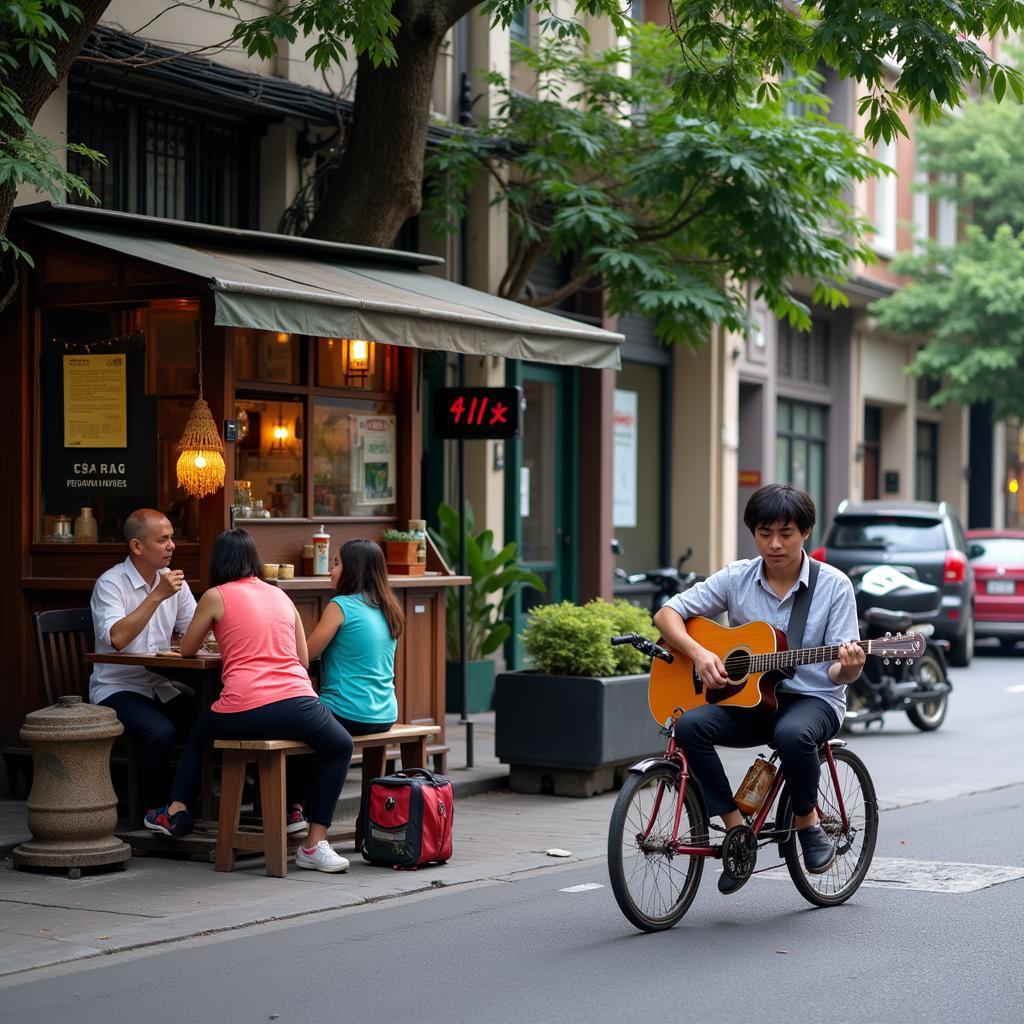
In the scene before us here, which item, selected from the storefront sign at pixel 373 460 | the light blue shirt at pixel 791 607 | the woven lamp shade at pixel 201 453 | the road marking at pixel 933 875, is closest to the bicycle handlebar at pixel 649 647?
the light blue shirt at pixel 791 607

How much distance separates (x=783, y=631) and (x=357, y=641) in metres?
2.54

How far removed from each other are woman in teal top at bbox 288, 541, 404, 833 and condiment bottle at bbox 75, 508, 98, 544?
6.14 feet

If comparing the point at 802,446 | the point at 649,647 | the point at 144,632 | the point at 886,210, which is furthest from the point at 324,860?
the point at 886,210

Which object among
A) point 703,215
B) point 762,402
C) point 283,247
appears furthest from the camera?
point 762,402

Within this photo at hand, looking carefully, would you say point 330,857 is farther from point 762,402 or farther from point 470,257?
point 762,402

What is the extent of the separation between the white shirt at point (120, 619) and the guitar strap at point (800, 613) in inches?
138

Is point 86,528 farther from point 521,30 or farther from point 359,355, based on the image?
point 521,30

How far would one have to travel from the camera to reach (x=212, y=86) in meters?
12.6

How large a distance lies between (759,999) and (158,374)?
5.46m

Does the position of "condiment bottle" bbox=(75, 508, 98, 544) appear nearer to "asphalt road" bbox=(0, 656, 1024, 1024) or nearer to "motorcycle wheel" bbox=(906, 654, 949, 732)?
"asphalt road" bbox=(0, 656, 1024, 1024)

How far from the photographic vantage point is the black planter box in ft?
35.0

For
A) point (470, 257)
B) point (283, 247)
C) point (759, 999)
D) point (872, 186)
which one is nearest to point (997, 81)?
point (283, 247)

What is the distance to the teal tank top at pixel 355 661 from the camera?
885cm

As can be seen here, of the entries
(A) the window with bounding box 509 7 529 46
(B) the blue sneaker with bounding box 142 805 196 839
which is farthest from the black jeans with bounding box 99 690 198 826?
(A) the window with bounding box 509 7 529 46
